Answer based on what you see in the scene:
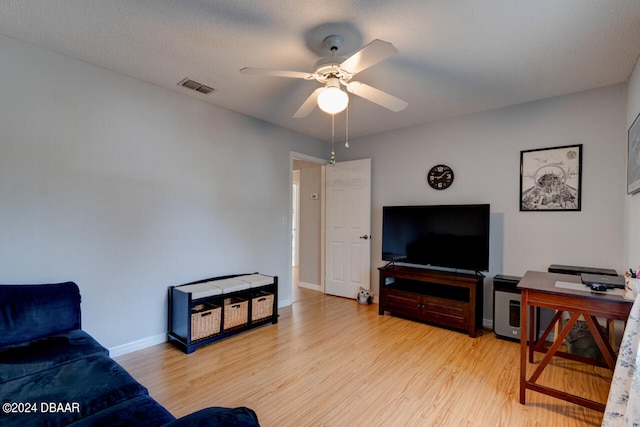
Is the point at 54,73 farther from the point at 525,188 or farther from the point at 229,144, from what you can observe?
the point at 525,188

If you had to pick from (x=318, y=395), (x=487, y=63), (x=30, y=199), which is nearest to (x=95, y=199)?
(x=30, y=199)

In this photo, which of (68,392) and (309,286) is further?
(309,286)

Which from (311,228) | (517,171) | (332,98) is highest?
(332,98)

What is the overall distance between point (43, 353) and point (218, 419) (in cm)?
160

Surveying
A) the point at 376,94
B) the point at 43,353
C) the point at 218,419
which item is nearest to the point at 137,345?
the point at 43,353

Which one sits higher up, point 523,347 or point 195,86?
point 195,86

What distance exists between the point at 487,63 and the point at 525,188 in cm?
151

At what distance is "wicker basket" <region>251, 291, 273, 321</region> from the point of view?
10.6 feet

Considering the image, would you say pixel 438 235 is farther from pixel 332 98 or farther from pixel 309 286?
pixel 309 286

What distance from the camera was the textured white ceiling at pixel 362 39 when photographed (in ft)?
5.88

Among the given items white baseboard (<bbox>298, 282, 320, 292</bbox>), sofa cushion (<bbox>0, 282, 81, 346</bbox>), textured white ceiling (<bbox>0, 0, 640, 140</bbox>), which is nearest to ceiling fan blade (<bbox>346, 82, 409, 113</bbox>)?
textured white ceiling (<bbox>0, 0, 640, 140</bbox>)

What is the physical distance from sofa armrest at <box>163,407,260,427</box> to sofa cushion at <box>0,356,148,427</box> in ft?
2.52

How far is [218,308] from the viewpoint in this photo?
2936mm

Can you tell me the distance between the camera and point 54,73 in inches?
91.1
